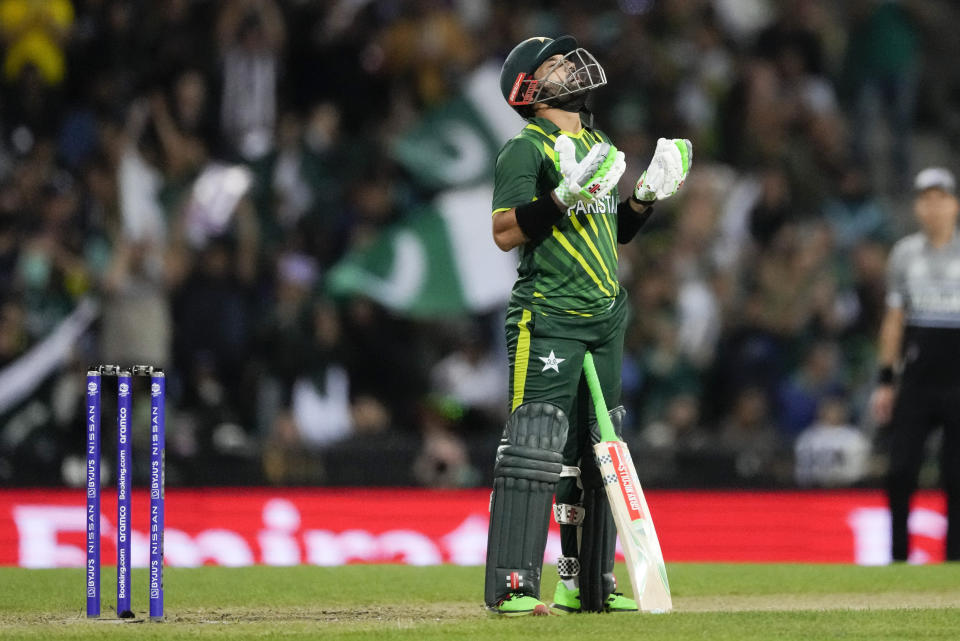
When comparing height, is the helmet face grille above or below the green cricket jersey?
above

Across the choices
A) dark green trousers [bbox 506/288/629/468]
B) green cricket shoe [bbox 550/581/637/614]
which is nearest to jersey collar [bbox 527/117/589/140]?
dark green trousers [bbox 506/288/629/468]

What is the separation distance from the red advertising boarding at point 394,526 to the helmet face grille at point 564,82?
14.8 feet

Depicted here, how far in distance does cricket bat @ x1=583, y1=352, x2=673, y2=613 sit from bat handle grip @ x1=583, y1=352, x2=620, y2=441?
28 millimetres

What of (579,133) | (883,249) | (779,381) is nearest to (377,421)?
(779,381)

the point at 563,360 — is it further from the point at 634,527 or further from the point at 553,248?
the point at 634,527

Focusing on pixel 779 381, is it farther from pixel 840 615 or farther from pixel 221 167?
pixel 840 615

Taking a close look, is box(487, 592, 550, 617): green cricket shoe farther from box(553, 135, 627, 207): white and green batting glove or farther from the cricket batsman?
box(553, 135, 627, 207): white and green batting glove

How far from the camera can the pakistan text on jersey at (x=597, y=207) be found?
5805mm

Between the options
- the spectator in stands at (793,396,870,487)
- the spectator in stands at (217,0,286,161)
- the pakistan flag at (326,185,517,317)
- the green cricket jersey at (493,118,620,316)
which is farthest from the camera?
the spectator in stands at (217,0,286,161)

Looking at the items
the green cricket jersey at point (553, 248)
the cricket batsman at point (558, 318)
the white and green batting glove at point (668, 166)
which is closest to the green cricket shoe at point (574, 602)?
the cricket batsman at point (558, 318)

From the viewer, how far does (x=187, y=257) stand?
11492 mm

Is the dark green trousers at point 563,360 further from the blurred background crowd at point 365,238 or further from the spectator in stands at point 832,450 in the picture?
the spectator in stands at point 832,450

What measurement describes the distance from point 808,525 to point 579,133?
5353mm

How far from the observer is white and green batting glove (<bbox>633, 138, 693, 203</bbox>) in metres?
5.75
